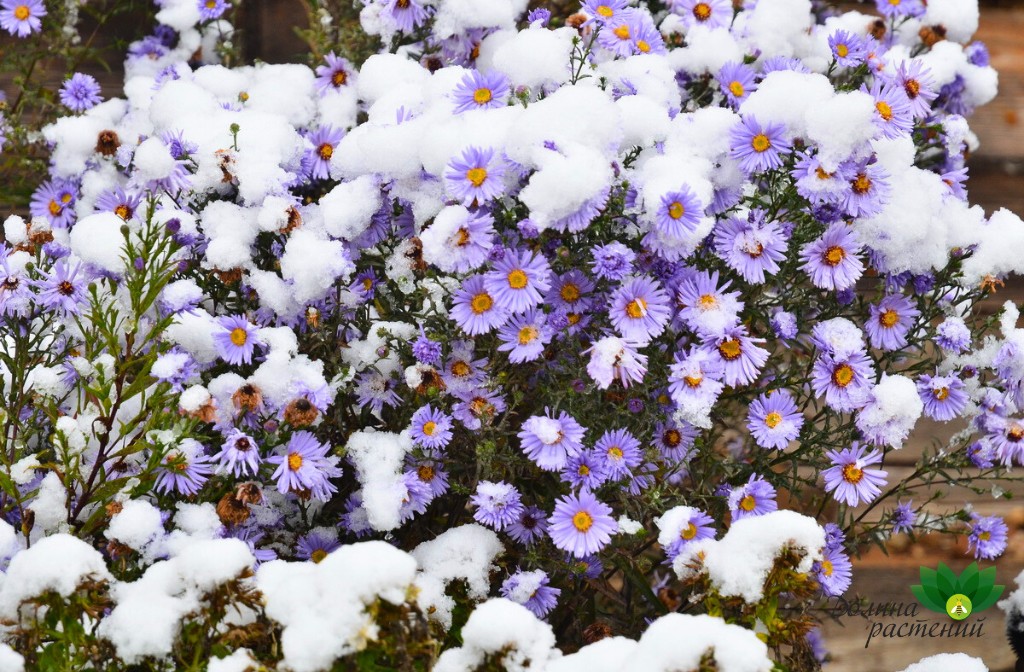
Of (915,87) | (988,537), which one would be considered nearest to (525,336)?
(915,87)

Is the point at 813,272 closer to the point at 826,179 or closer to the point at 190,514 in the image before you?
the point at 826,179

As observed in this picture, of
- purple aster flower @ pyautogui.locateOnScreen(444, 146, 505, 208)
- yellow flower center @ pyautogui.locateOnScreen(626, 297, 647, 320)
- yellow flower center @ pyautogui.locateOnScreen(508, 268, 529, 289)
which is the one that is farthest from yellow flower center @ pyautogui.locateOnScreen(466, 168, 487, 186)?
yellow flower center @ pyautogui.locateOnScreen(626, 297, 647, 320)

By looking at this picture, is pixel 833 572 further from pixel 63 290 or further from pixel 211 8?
pixel 211 8

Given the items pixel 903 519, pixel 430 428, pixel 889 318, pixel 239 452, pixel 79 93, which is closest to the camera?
pixel 239 452

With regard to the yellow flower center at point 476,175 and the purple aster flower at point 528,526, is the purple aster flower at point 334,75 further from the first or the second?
the purple aster flower at point 528,526

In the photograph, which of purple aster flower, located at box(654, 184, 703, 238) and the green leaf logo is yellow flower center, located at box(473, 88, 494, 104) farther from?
the green leaf logo

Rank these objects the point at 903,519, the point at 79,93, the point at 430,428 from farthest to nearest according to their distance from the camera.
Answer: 1. the point at 79,93
2. the point at 903,519
3. the point at 430,428

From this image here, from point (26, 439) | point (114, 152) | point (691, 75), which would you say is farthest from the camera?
point (114, 152)

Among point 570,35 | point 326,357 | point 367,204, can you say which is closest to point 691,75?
point 570,35
